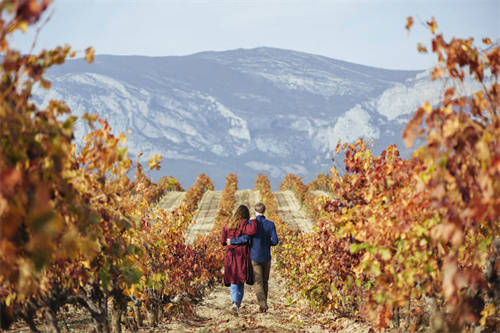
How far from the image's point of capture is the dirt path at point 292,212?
37.1 metres

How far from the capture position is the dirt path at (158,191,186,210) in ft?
153

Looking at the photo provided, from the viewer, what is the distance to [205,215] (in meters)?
41.4

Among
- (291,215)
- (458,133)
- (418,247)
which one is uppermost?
(458,133)

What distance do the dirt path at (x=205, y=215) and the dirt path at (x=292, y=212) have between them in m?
5.91

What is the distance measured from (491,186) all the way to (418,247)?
1496 mm

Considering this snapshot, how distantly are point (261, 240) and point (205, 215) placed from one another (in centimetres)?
3352

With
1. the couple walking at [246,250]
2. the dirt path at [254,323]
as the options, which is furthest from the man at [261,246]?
the dirt path at [254,323]

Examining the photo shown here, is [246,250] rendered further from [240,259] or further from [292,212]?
[292,212]

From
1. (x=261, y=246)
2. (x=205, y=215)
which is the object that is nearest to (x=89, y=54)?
(x=261, y=246)

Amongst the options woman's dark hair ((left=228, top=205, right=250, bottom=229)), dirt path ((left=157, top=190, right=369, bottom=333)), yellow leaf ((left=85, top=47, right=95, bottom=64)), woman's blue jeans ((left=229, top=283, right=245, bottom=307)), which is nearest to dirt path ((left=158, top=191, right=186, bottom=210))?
dirt path ((left=157, top=190, right=369, bottom=333))

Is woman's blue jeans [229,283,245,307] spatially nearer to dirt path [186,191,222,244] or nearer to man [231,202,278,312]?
man [231,202,278,312]

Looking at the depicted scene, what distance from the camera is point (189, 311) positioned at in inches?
349

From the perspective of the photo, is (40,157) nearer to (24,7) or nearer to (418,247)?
(24,7)

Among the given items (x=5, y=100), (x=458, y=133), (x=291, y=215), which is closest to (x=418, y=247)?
(x=458, y=133)
